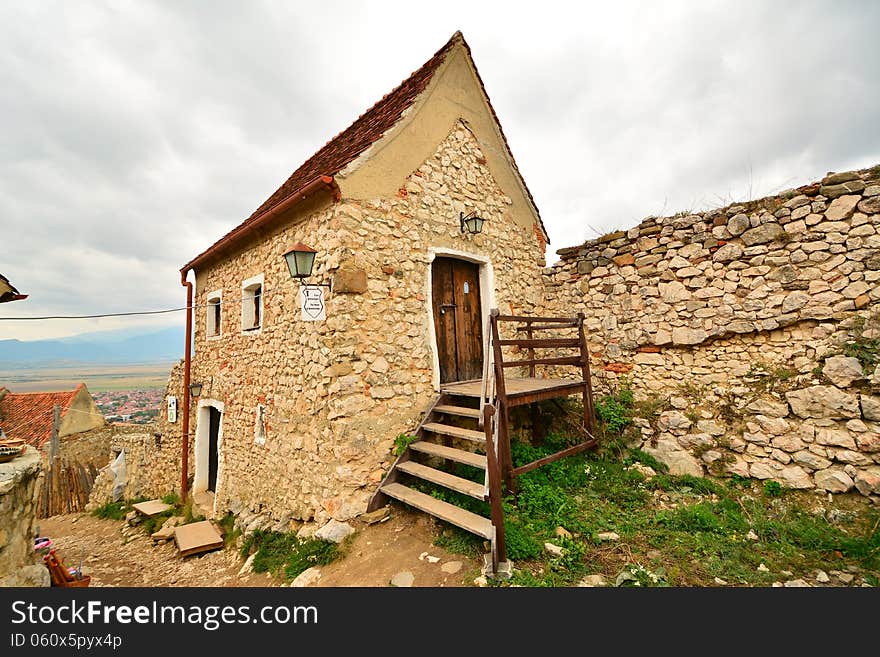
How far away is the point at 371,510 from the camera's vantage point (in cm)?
443

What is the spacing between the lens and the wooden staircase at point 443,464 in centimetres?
360

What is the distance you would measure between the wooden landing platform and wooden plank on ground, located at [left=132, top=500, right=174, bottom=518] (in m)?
7.15

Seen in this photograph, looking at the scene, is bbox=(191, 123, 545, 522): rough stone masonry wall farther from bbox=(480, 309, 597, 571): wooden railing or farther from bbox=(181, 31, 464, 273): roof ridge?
bbox=(480, 309, 597, 571): wooden railing

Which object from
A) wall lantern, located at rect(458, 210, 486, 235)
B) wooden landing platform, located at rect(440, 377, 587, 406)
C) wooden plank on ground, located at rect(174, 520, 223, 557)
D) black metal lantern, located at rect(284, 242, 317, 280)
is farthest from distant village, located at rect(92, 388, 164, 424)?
wall lantern, located at rect(458, 210, 486, 235)

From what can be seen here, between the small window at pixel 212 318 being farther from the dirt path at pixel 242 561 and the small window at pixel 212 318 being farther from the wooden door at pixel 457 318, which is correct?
the wooden door at pixel 457 318

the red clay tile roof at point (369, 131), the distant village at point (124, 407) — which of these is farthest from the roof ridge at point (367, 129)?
the distant village at point (124, 407)

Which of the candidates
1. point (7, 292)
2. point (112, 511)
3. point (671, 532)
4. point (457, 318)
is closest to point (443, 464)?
point (457, 318)

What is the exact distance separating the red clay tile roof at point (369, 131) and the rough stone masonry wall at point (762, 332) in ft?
9.06

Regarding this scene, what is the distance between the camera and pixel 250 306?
266 inches

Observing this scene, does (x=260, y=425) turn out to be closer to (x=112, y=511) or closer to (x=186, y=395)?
(x=186, y=395)

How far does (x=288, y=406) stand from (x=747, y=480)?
20.2 ft

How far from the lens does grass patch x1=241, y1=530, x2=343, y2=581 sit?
390cm

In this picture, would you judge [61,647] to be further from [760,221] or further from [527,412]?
[760,221]

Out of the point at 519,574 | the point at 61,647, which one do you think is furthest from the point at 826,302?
the point at 61,647
